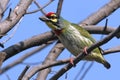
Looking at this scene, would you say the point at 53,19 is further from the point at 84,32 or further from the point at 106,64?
the point at 106,64

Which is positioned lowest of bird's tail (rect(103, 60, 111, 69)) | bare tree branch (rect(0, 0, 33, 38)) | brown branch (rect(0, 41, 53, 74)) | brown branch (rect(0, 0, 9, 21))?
bird's tail (rect(103, 60, 111, 69))

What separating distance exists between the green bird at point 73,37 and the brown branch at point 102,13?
0.51 ft

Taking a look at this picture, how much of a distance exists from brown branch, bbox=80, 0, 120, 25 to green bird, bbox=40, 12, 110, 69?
0.51 ft

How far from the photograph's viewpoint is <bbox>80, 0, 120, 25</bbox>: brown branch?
4.31 metres

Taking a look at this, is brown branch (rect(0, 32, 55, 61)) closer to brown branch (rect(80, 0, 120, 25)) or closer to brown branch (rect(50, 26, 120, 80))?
brown branch (rect(80, 0, 120, 25))

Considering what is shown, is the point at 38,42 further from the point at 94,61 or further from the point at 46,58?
the point at 94,61

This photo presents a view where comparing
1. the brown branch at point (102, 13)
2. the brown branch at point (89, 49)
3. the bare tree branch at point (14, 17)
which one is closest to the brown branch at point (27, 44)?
the bare tree branch at point (14, 17)

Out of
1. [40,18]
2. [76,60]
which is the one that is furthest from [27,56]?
[76,60]

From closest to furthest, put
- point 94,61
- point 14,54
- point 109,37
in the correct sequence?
point 109,37, point 14,54, point 94,61

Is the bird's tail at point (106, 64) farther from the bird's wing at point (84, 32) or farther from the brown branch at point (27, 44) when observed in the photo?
the brown branch at point (27, 44)

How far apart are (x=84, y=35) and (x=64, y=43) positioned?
242mm

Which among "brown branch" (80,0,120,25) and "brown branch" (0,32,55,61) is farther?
"brown branch" (80,0,120,25)

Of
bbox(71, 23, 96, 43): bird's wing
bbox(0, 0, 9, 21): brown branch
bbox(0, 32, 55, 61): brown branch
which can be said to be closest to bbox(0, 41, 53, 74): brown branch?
bbox(0, 32, 55, 61): brown branch

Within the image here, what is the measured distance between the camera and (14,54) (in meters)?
3.85
